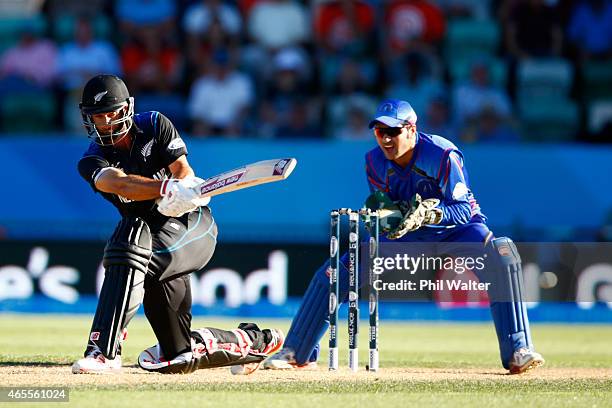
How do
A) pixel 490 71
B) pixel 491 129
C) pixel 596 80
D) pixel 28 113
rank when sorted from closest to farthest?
pixel 491 129
pixel 28 113
pixel 490 71
pixel 596 80

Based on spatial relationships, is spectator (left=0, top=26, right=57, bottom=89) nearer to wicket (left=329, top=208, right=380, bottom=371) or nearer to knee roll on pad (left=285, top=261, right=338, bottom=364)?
knee roll on pad (left=285, top=261, right=338, bottom=364)

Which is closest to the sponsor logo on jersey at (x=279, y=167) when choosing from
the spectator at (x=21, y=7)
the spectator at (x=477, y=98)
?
the spectator at (x=477, y=98)

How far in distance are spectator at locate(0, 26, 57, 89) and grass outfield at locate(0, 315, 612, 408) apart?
559cm

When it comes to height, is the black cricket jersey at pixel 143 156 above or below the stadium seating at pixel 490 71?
below

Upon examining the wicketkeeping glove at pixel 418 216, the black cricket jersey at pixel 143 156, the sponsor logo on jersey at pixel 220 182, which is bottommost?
the wicketkeeping glove at pixel 418 216

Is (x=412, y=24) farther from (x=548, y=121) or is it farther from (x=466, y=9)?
(x=548, y=121)

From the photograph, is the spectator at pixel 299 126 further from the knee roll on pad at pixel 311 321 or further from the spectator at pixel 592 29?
the knee roll on pad at pixel 311 321

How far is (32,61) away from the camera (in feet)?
48.3

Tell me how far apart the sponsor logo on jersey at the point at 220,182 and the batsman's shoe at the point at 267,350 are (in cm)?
114

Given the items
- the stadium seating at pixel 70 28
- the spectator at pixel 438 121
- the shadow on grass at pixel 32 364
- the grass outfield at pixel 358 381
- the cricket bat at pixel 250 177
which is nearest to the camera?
the grass outfield at pixel 358 381

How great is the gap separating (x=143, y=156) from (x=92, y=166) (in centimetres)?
30

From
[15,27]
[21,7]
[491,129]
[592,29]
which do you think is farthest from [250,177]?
[21,7]

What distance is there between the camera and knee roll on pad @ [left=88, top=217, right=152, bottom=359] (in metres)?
6.46

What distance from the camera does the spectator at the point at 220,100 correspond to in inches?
547
